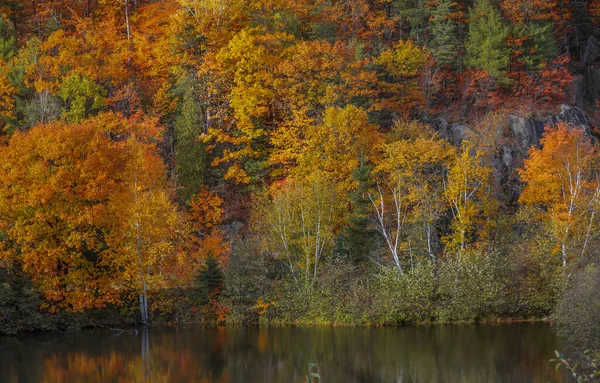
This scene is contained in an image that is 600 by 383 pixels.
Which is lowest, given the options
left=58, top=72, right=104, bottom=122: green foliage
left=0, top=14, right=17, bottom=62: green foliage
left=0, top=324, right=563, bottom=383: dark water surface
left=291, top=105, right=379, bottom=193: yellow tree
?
left=0, top=324, right=563, bottom=383: dark water surface

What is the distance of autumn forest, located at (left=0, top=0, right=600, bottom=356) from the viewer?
36375 mm

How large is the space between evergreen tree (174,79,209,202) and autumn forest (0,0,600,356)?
14 centimetres

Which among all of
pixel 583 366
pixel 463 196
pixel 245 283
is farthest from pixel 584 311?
pixel 245 283

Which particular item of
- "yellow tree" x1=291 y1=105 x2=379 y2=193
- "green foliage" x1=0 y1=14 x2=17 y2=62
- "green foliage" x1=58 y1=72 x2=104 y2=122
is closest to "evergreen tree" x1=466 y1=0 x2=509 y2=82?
"yellow tree" x1=291 y1=105 x2=379 y2=193

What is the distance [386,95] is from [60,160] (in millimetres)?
23696

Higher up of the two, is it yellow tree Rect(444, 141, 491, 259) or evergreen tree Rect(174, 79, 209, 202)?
evergreen tree Rect(174, 79, 209, 202)

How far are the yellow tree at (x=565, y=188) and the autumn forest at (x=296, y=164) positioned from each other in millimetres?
137

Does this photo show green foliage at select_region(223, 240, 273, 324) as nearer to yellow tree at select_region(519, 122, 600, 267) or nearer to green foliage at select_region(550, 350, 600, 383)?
yellow tree at select_region(519, 122, 600, 267)

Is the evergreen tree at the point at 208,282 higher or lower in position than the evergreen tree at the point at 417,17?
lower

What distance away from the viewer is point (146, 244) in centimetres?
3853

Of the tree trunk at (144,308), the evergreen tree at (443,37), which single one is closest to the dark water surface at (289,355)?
the tree trunk at (144,308)

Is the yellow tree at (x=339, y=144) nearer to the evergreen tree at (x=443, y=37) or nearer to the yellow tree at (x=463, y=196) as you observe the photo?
the yellow tree at (x=463, y=196)

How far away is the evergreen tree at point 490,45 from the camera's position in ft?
163

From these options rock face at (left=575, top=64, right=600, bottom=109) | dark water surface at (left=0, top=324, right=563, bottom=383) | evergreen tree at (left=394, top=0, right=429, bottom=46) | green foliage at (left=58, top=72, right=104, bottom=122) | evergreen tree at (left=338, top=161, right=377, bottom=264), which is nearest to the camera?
dark water surface at (left=0, top=324, right=563, bottom=383)
